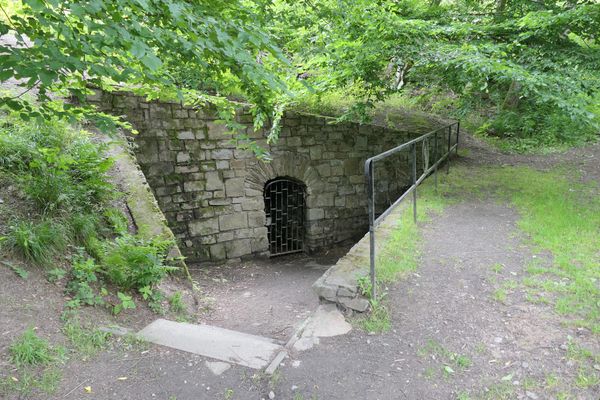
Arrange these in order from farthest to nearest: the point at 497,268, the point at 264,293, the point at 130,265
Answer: the point at 264,293, the point at 497,268, the point at 130,265

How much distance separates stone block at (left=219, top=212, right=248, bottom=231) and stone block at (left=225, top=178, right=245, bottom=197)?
36 cm

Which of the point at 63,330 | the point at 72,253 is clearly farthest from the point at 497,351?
the point at 72,253

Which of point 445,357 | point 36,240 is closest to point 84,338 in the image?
point 36,240

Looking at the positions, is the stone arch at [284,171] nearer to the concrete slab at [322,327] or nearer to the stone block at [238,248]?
the stone block at [238,248]

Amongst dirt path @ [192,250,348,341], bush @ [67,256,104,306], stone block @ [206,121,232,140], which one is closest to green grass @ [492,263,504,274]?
dirt path @ [192,250,348,341]

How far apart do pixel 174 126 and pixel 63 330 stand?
13.6 feet

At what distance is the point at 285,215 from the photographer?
813 cm

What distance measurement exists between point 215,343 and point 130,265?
3.96 ft

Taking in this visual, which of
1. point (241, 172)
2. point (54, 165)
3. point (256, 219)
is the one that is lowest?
point (256, 219)

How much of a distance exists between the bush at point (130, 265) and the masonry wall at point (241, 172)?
2743 mm

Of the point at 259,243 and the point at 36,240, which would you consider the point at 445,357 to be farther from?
the point at 259,243

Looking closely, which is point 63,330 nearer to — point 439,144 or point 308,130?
point 308,130

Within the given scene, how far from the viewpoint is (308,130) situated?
757 centimetres

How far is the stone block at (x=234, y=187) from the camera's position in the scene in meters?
7.05
